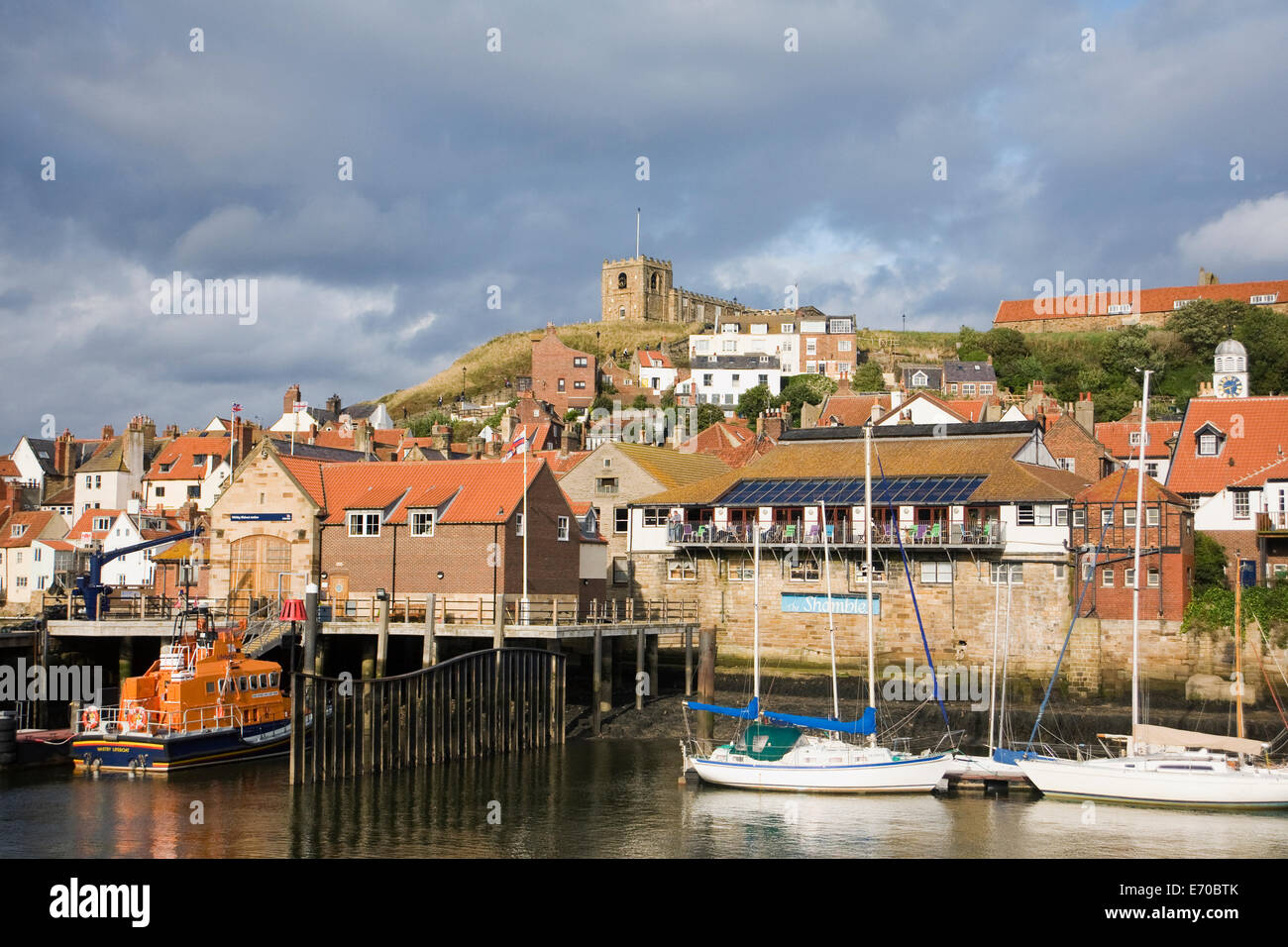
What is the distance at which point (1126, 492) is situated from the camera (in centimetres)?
4534

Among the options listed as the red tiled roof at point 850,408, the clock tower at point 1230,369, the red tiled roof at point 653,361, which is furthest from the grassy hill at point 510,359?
the clock tower at point 1230,369

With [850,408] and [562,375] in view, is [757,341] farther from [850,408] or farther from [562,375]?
[850,408]

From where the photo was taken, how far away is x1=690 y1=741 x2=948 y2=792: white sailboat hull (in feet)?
110

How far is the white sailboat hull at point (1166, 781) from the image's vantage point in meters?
31.2

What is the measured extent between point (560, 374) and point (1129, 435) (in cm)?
6552

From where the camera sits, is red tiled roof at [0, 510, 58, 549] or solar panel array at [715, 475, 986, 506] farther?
red tiled roof at [0, 510, 58, 549]

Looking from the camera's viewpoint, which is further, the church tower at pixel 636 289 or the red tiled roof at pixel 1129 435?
the church tower at pixel 636 289

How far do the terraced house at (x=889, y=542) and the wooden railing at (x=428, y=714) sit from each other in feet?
39.3

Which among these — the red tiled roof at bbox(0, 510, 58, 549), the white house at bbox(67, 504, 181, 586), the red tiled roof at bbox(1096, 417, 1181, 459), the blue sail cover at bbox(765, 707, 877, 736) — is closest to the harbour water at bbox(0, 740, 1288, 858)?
the blue sail cover at bbox(765, 707, 877, 736)

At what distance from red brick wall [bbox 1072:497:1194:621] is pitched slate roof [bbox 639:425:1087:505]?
2284 mm

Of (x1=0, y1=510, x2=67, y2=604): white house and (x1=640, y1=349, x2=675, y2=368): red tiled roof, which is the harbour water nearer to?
(x1=0, y1=510, x2=67, y2=604): white house

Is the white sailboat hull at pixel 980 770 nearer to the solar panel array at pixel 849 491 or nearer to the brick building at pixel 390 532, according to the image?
the solar panel array at pixel 849 491

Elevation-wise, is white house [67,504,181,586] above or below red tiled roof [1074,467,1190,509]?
below
